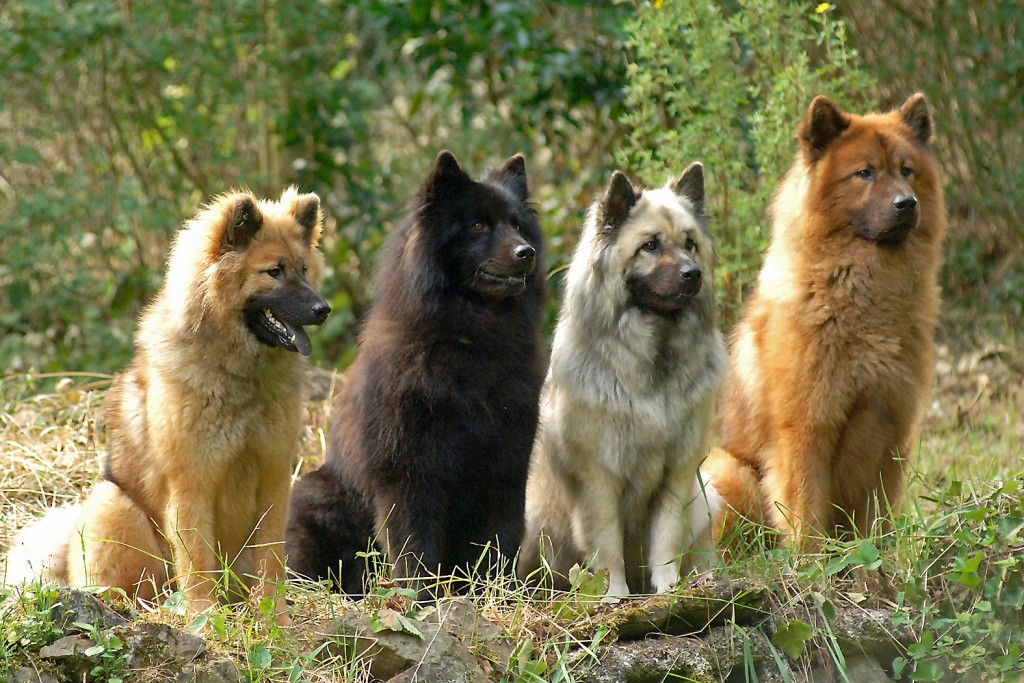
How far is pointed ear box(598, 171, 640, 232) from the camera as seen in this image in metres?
5.06

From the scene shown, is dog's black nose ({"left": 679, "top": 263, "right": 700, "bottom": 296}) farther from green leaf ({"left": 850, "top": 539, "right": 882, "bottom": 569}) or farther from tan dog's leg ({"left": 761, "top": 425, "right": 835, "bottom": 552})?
green leaf ({"left": 850, "top": 539, "right": 882, "bottom": 569})

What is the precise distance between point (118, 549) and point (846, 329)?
3.24 m

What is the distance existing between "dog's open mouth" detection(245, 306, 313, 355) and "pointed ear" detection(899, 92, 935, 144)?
298 centimetres

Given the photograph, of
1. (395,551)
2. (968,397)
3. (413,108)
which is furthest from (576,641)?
(413,108)

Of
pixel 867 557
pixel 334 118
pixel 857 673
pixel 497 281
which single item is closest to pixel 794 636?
pixel 857 673

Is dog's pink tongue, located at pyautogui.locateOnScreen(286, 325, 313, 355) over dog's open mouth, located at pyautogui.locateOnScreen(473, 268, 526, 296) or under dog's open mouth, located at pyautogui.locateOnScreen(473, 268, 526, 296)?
under

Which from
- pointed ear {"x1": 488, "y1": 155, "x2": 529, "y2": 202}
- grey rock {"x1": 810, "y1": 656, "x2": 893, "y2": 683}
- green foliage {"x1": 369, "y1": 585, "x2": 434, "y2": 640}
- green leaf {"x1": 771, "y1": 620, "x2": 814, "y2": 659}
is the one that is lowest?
grey rock {"x1": 810, "y1": 656, "x2": 893, "y2": 683}

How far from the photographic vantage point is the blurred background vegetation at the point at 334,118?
28.2 feet

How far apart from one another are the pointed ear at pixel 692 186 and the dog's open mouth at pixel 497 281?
926 mm

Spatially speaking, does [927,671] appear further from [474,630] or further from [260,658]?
[260,658]

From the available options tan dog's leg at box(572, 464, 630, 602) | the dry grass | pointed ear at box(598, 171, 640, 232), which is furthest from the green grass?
pointed ear at box(598, 171, 640, 232)

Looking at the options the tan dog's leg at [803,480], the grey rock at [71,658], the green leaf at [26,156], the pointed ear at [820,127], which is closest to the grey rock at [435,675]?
the grey rock at [71,658]

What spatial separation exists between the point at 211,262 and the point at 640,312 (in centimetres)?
180

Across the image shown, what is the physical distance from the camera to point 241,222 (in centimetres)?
467
